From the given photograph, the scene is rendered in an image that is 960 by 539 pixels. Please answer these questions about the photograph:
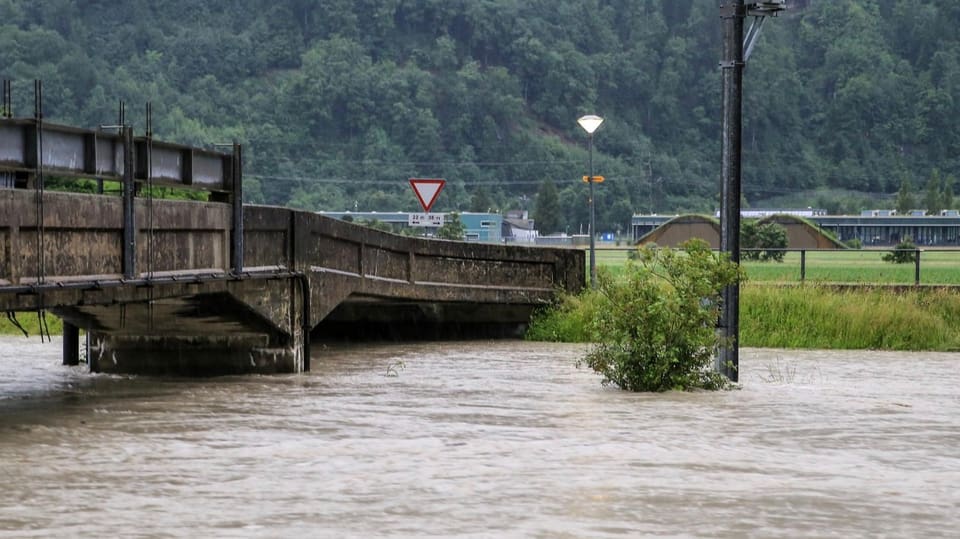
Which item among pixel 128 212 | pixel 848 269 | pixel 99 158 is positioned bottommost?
pixel 848 269

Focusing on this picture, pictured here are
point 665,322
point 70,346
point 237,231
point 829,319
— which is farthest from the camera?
point 829,319

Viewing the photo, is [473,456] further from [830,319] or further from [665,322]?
[830,319]

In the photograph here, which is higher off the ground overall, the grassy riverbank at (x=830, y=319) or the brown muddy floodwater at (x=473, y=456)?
the grassy riverbank at (x=830, y=319)

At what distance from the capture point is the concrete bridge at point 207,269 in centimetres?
1563

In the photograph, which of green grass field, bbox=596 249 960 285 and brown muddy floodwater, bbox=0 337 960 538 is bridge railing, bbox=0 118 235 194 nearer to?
brown muddy floodwater, bbox=0 337 960 538

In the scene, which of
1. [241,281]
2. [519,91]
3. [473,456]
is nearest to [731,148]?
[241,281]

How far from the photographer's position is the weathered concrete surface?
52.0ft

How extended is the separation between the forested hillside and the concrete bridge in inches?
4218

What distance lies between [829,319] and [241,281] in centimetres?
1207

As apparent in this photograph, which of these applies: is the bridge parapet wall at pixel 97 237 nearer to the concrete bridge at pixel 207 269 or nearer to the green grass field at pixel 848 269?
the concrete bridge at pixel 207 269

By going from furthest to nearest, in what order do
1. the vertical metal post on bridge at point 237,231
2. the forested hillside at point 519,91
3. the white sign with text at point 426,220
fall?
1. the forested hillside at point 519,91
2. the white sign with text at point 426,220
3. the vertical metal post on bridge at point 237,231

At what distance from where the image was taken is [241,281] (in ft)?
67.3

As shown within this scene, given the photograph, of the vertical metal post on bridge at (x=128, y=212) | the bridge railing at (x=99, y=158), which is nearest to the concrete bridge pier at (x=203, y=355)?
the bridge railing at (x=99, y=158)

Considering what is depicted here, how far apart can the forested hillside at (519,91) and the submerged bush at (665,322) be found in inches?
4603
